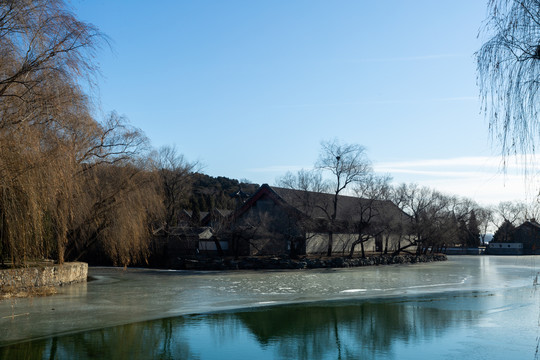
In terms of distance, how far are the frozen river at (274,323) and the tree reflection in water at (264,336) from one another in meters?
0.02

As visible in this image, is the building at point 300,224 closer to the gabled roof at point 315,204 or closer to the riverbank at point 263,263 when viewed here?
the gabled roof at point 315,204

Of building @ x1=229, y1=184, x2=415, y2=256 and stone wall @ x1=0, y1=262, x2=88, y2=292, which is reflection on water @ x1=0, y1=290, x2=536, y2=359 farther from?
building @ x1=229, y1=184, x2=415, y2=256

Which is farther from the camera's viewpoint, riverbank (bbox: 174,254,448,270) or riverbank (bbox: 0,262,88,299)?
riverbank (bbox: 174,254,448,270)

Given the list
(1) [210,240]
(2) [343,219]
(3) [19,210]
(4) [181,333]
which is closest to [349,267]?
(2) [343,219]

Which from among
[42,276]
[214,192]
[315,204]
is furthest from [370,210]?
[214,192]

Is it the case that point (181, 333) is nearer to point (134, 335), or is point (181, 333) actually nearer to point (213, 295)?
point (134, 335)

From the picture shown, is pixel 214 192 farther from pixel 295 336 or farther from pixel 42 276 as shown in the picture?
pixel 295 336

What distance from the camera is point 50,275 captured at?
18797 millimetres

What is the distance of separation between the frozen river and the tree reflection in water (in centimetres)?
2

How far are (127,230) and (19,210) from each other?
42.7 ft

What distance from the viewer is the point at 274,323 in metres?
11.6

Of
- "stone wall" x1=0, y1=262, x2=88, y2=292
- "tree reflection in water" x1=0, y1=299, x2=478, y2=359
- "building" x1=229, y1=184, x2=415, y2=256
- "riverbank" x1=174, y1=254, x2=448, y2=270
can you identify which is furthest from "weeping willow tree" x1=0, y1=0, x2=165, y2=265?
"building" x1=229, y1=184, x2=415, y2=256

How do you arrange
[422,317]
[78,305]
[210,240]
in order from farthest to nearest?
[210,240] < [78,305] < [422,317]

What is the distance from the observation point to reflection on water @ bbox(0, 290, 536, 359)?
28.8 feet
